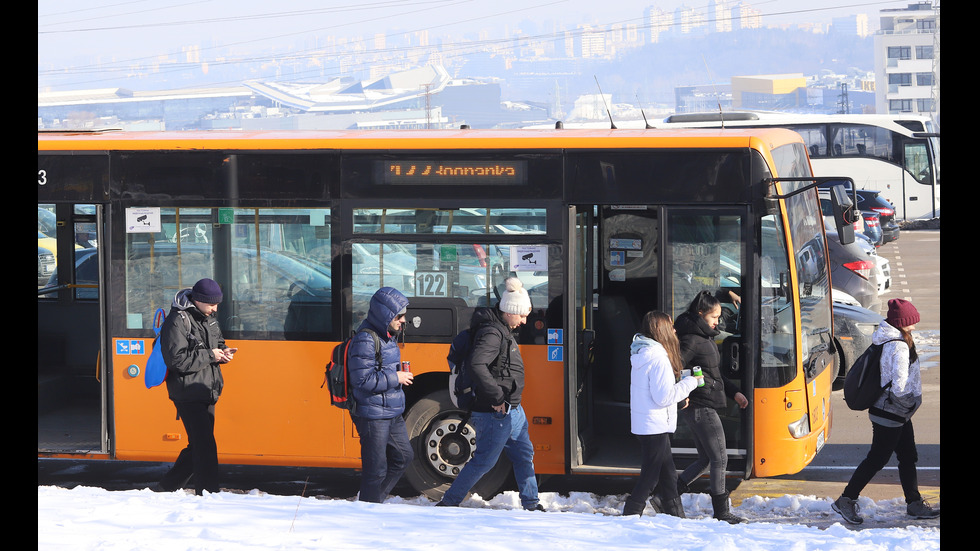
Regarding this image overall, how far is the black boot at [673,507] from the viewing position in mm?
7047

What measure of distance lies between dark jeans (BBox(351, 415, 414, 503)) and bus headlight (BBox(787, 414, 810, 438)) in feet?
8.88

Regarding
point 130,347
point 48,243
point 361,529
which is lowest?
point 361,529

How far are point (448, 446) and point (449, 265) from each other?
53.4 inches

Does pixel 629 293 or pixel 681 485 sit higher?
pixel 629 293

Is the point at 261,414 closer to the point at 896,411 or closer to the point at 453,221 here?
the point at 453,221

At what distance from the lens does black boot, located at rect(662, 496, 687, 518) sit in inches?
277

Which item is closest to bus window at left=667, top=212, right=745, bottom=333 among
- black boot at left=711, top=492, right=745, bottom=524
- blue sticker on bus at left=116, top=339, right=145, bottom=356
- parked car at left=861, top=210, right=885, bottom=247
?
black boot at left=711, top=492, right=745, bottom=524

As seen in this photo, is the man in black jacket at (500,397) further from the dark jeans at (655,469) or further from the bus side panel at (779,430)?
the bus side panel at (779,430)

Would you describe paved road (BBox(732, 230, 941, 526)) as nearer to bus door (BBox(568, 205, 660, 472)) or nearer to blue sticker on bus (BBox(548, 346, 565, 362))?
bus door (BBox(568, 205, 660, 472))

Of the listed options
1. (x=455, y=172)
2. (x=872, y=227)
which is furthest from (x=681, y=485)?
(x=872, y=227)

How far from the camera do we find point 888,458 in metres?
7.34

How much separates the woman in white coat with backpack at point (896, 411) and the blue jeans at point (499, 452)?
2132 mm

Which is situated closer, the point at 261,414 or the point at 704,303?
the point at 704,303
